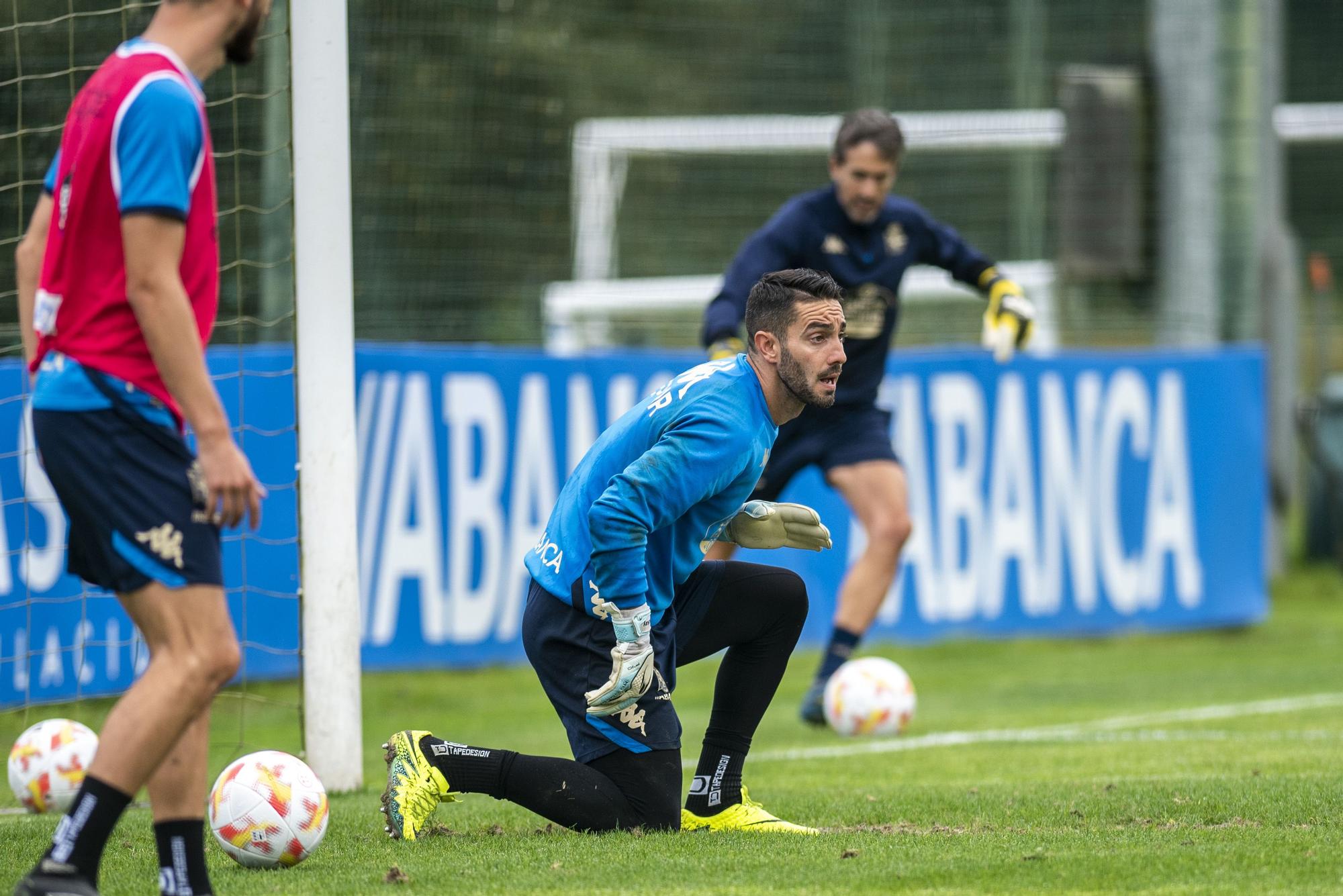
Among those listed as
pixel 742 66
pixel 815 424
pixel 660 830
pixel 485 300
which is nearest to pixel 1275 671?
pixel 815 424

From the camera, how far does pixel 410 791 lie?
15.5ft

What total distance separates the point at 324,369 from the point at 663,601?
168cm

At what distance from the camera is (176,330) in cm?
334

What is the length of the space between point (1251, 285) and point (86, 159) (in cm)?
1076

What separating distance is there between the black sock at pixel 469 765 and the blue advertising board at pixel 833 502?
3.86 meters

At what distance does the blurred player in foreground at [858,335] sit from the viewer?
7492 millimetres

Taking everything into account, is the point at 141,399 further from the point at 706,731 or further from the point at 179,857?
the point at 706,731

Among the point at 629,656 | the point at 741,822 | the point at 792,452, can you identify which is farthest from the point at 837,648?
the point at 629,656

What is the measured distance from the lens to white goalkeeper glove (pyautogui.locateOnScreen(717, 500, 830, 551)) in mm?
4855

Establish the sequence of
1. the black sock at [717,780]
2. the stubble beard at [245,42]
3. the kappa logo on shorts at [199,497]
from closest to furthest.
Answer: the kappa logo on shorts at [199,497], the stubble beard at [245,42], the black sock at [717,780]

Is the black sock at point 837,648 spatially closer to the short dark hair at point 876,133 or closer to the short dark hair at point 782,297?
the short dark hair at point 876,133

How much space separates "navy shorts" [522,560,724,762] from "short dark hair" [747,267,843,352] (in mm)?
844

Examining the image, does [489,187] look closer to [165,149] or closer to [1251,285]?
[1251,285]

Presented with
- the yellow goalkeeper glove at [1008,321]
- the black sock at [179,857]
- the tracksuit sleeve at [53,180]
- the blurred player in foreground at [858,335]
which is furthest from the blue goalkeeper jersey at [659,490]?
the yellow goalkeeper glove at [1008,321]
